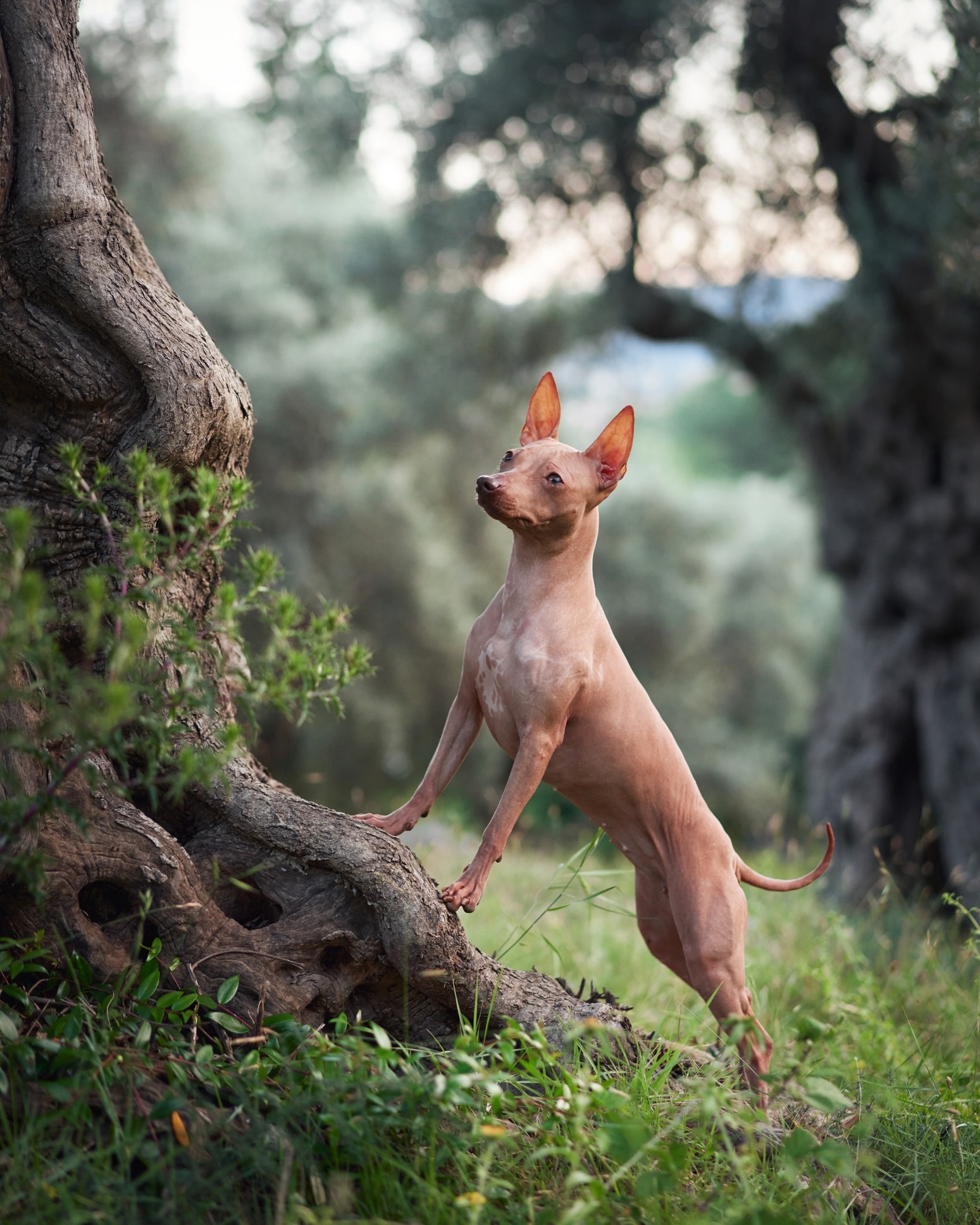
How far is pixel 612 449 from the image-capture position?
2.33 m

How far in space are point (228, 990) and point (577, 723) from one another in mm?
979

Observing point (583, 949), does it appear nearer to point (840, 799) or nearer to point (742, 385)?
point (840, 799)

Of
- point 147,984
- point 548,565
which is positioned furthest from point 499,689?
point 147,984

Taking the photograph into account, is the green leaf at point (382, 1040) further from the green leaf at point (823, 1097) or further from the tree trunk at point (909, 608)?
the tree trunk at point (909, 608)

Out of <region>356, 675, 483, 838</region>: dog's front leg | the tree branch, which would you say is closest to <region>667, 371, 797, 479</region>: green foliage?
the tree branch

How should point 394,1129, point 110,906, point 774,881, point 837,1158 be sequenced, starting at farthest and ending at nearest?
point 774,881 < point 110,906 < point 394,1129 < point 837,1158

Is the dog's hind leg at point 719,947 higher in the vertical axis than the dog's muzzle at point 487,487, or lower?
lower

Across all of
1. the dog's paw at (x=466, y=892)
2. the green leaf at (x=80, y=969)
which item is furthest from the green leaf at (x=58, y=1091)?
the dog's paw at (x=466, y=892)

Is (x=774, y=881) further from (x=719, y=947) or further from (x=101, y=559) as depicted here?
(x=101, y=559)

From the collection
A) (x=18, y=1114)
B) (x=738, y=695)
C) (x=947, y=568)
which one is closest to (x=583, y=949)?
(x=18, y=1114)

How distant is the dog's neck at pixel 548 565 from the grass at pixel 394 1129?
826 mm

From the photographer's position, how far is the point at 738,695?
44.6 ft

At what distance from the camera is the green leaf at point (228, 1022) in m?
2.11

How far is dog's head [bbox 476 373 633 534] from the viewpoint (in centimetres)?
216
